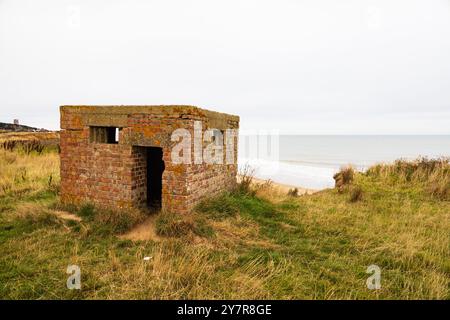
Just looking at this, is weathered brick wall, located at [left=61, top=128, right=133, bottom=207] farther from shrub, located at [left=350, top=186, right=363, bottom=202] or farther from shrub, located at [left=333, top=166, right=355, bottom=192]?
shrub, located at [left=333, top=166, right=355, bottom=192]

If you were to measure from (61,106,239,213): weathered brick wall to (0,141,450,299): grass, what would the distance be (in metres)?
0.34

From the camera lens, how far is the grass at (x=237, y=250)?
3.77 metres

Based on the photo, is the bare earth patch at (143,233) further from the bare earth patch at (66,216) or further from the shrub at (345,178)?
the shrub at (345,178)

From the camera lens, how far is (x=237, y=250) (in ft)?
16.8

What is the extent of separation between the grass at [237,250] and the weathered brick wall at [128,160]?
1.12 feet

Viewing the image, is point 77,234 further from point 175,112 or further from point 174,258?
point 175,112

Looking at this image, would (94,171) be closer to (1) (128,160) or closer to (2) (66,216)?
(1) (128,160)

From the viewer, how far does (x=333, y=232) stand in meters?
6.29

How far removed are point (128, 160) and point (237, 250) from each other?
109 inches

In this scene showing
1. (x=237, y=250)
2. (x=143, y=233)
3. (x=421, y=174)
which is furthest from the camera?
(x=421, y=174)

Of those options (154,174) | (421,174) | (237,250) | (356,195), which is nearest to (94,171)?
(154,174)
